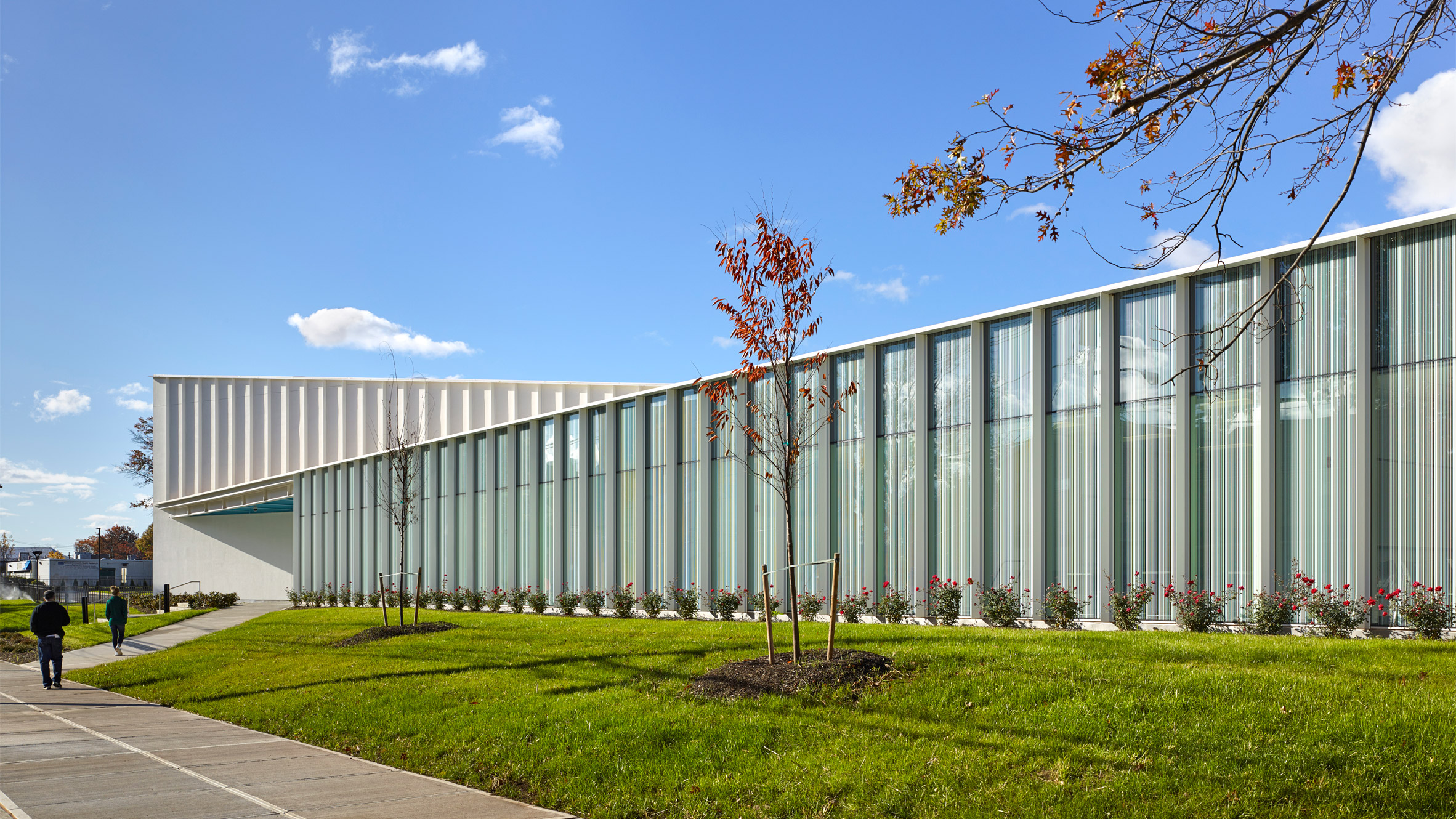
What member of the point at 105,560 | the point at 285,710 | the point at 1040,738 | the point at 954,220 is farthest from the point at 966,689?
the point at 105,560

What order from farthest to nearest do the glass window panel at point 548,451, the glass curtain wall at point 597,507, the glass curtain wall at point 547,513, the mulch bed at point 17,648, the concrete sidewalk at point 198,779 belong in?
the glass window panel at point 548,451 → the glass curtain wall at point 547,513 → the glass curtain wall at point 597,507 → the mulch bed at point 17,648 → the concrete sidewalk at point 198,779

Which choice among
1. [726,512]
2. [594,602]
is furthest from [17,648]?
[726,512]

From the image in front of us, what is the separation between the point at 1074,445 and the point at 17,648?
25.1 m

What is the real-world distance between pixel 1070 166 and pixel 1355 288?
8.90m

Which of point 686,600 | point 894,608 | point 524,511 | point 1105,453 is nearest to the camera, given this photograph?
point 1105,453

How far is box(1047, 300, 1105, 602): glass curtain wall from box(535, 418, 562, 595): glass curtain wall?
15619 mm

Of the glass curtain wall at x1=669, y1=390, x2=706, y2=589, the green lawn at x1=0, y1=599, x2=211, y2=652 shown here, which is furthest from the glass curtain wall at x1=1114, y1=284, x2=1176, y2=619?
the green lawn at x1=0, y1=599, x2=211, y2=652

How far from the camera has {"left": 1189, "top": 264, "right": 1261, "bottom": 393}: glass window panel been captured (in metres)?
14.1

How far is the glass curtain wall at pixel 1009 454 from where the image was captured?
1644 centimetres

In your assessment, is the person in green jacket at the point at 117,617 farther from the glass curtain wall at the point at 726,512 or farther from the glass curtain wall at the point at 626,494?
the glass curtain wall at the point at 726,512

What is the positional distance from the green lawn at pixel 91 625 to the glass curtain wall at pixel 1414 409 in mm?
26103

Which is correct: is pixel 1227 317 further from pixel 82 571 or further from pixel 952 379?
pixel 82 571

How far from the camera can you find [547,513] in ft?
94.8

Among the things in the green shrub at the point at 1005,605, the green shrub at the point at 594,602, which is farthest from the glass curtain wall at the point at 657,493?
the green shrub at the point at 1005,605
